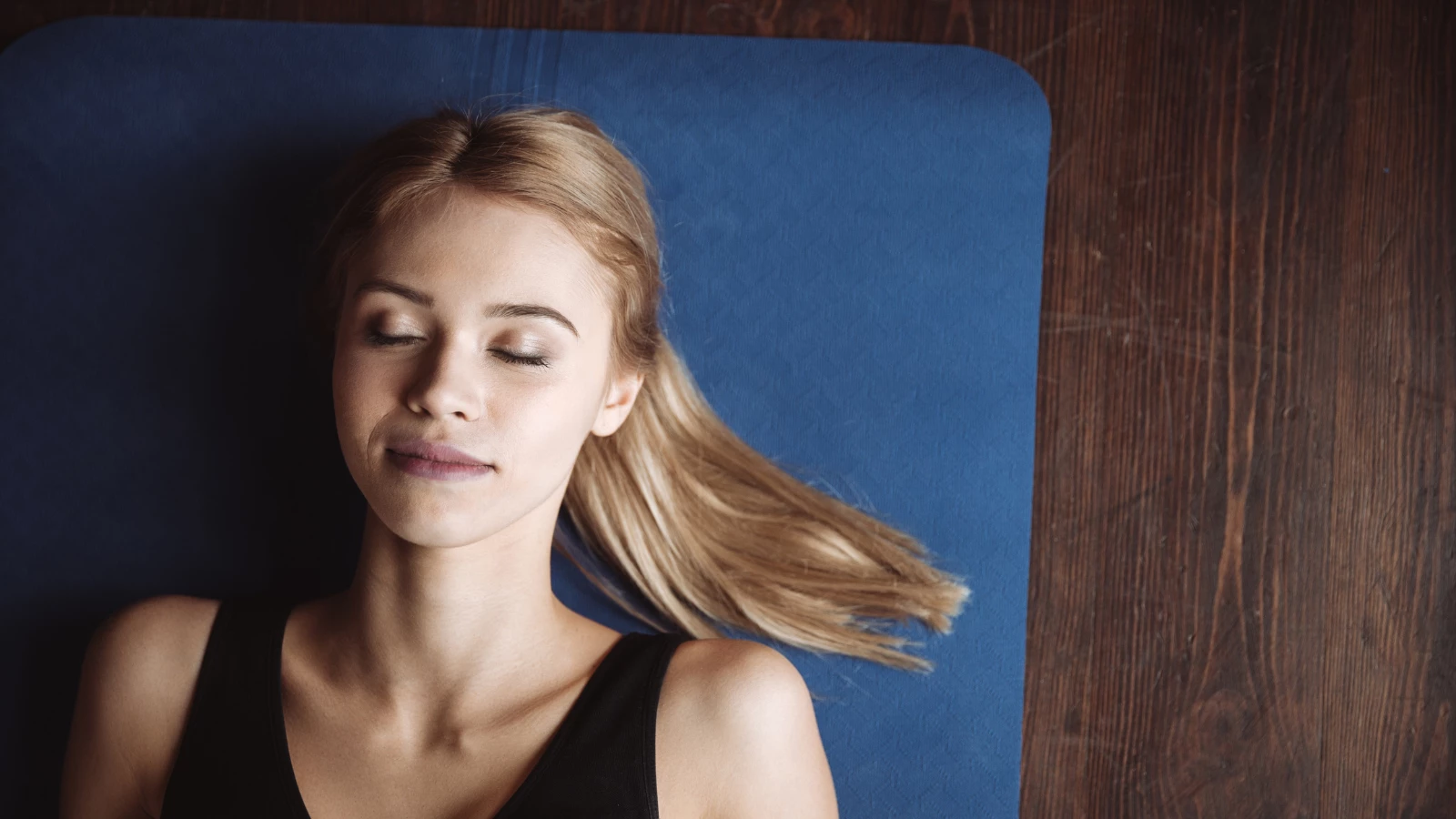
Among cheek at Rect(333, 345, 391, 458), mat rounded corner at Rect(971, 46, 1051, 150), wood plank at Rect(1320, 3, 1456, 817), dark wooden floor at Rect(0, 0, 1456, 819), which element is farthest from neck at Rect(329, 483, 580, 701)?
A: wood plank at Rect(1320, 3, 1456, 817)

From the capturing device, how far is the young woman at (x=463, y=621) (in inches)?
33.5

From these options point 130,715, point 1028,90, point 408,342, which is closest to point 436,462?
point 408,342

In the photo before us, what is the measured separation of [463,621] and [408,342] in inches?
10.2

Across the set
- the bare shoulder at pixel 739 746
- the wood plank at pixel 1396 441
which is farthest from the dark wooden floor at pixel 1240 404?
the bare shoulder at pixel 739 746

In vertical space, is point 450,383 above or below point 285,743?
above

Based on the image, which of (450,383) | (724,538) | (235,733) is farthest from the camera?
(724,538)

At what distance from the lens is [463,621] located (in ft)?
3.04

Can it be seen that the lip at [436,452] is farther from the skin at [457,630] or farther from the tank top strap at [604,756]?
the tank top strap at [604,756]

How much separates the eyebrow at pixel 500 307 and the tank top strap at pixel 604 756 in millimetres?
326

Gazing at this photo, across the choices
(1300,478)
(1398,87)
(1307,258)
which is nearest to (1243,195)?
(1307,258)

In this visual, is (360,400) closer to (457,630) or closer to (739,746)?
(457,630)

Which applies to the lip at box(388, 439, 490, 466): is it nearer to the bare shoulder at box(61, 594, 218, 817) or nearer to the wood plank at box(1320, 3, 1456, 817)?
the bare shoulder at box(61, 594, 218, 817)

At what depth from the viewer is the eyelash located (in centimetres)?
85

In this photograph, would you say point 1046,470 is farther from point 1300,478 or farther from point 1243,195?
point 1243,195
